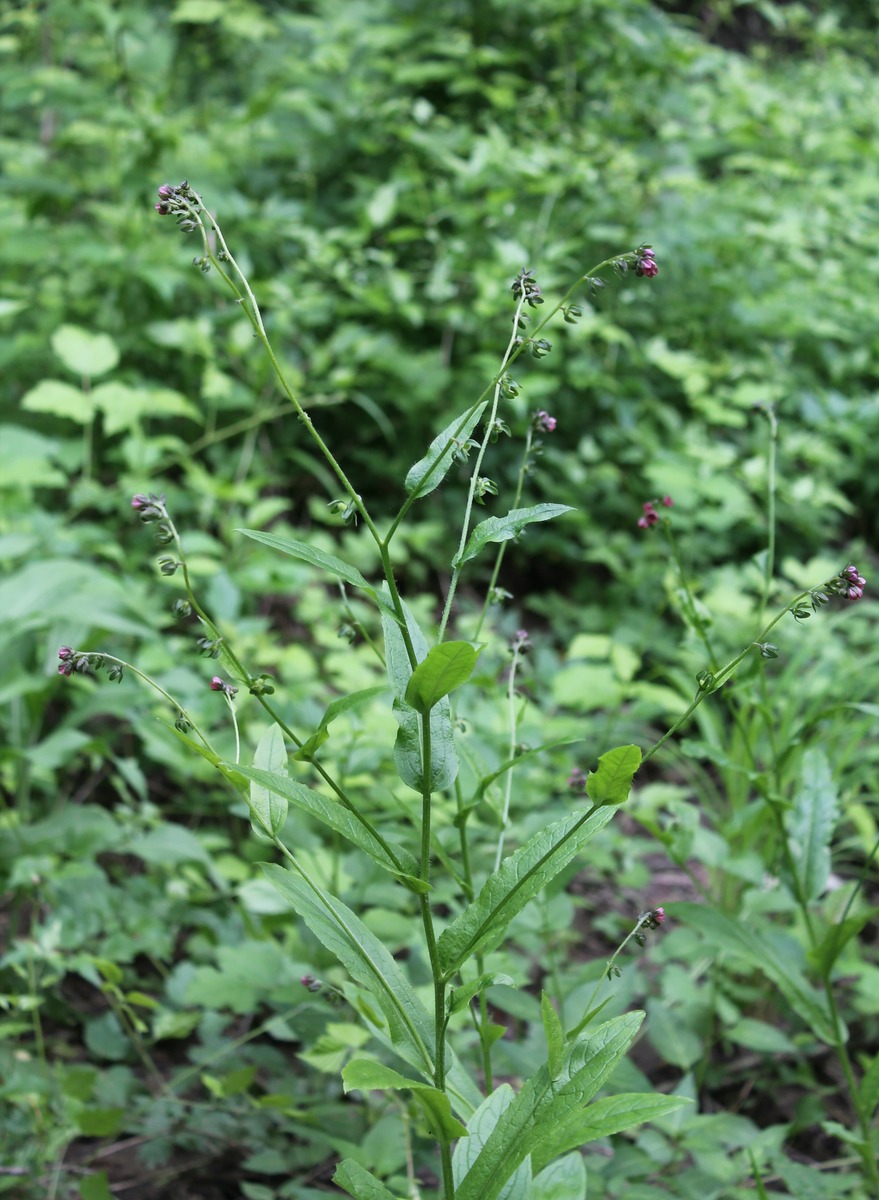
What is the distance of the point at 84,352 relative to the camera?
2.16 meters

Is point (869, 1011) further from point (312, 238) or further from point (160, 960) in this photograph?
point (312, 238)

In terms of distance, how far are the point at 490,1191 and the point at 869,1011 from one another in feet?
3.15

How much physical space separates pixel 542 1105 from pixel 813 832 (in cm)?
56

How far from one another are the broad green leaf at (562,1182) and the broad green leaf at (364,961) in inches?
6.1

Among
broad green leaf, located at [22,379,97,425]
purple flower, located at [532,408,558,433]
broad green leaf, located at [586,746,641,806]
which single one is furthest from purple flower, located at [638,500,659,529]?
broad green leaf, located at [22,379,97,425]

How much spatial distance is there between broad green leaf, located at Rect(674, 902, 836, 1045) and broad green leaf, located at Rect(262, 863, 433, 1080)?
43 centimetres

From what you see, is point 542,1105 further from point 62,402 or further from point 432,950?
point 62,402

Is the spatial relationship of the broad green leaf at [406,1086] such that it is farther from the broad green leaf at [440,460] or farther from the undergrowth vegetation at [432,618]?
the broad green leaf at [440,460]

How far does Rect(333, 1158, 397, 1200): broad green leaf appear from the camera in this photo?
2.41 feet

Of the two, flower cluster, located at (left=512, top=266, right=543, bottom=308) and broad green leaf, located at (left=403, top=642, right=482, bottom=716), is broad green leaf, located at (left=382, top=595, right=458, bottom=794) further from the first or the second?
flower cluster, located at (left=512, top=266, right=543, bottom=308)

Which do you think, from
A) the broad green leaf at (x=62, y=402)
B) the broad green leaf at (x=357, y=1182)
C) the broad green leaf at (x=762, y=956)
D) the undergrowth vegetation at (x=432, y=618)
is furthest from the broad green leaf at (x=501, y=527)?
the broad green leaf at (x=62, y=402)

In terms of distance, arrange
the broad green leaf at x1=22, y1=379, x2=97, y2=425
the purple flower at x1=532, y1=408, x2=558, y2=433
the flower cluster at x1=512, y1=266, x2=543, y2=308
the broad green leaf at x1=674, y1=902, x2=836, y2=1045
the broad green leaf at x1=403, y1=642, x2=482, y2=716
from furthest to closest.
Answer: the broad green leaf at x1=22, y1=379, x2=97, y2=425, the broad green leaf at x1=674, y1=902, x2=836, y2=1045, the purple flower at x1=532, y1=408, x2=558, y2=433, the flower cluster at x1=512, y1=266, x2=543, y2=308, the broad green leaf at x1=403, y1=642, x2=482, y2=716

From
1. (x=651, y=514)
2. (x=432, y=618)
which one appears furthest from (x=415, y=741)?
(x=432, y=618)

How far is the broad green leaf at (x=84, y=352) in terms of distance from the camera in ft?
7.03
